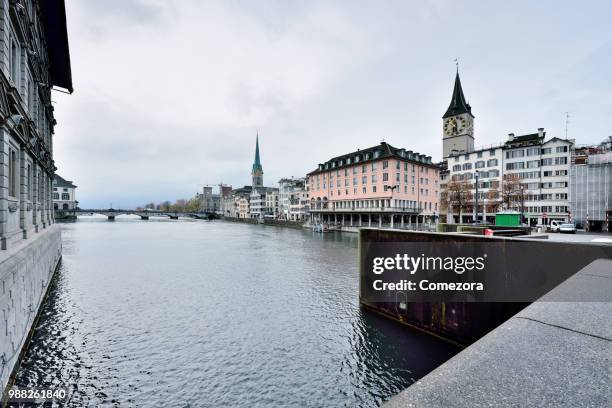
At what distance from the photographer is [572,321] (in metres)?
4.32

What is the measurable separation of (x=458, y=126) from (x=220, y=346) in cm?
11568

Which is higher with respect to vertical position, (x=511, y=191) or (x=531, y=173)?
(x=531, y=173)

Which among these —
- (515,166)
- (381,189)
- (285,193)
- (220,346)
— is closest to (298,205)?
(285,193)

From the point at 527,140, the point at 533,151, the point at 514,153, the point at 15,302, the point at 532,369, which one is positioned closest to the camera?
the point at 532,369

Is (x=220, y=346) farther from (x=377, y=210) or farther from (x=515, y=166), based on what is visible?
(x=515, y=166)

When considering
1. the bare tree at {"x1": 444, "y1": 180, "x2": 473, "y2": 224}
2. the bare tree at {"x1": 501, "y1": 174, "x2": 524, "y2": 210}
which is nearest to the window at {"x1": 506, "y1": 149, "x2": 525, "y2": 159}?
the bare tree at {"x1": 444, "y1": 180, "x2": 473, "y2": 224}

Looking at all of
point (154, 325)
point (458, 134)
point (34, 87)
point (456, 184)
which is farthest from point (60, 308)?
point (458, 134)

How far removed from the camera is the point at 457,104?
111 meters

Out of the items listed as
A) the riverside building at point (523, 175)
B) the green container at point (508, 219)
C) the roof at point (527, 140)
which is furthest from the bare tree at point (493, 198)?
the green container at point (508, 219)

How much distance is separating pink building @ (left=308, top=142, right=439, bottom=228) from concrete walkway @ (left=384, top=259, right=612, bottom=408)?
60.9 meters

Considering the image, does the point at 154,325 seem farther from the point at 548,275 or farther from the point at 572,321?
the point at 548,275

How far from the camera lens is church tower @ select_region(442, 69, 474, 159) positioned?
348 ft

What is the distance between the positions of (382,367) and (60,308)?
730 inches

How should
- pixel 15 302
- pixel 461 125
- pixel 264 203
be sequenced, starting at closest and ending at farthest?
pixel 15 302, pixel 461 125, pixel 264 203
